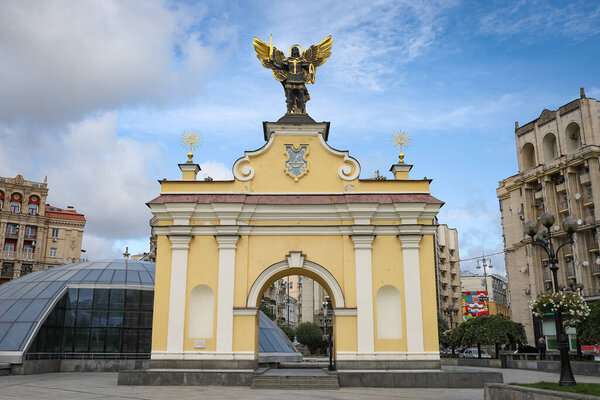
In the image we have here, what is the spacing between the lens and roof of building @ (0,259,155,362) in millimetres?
24484

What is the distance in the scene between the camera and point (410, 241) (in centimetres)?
2041

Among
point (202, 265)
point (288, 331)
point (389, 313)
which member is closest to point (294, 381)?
point (389, 313)

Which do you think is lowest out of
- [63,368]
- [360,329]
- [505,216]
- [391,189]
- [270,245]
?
[63,368]

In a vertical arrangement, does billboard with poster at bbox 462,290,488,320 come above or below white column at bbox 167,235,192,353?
above

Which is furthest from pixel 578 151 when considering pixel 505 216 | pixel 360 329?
pixel 360 329

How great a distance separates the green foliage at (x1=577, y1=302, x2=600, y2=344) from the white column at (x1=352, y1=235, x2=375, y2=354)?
14882mm

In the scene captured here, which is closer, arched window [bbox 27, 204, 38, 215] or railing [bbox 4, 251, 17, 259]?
railing [bbox 4, 251, 17, 259]

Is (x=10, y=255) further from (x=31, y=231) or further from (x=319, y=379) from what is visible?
(x=319, y=379)

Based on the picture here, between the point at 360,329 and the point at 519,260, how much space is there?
3563cm

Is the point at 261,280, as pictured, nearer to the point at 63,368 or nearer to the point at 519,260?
the point at 63,368

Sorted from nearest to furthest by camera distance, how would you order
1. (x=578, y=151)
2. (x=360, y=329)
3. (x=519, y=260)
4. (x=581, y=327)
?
(x=360, y=329) < (x=581, y=327) < (x=578, y=151) < (x=519, y=260)

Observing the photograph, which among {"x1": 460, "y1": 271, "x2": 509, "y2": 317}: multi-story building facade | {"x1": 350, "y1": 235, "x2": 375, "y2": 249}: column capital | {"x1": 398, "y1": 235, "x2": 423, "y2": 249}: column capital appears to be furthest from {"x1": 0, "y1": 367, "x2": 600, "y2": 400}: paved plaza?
{"x1": 460, "y1": 271, "x2": 509, "y2": 317}: multi-story building facade

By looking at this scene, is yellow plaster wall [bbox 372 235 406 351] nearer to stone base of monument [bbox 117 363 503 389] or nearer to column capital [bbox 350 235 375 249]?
column capital [bbox 350 235 375 249]

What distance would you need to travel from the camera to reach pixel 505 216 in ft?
173
